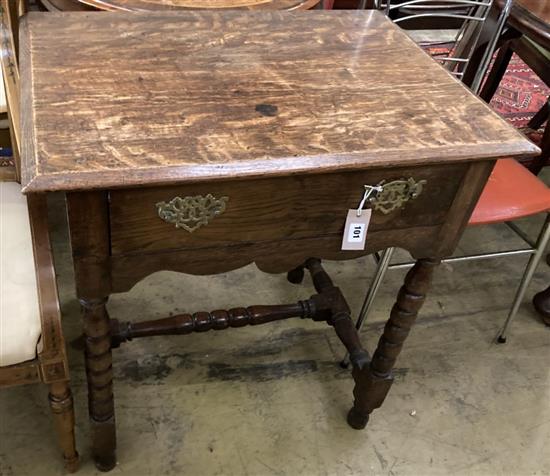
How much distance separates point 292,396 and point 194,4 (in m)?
1.00

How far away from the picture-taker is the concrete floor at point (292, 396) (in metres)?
1.36

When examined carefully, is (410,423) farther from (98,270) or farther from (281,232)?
(98,270)

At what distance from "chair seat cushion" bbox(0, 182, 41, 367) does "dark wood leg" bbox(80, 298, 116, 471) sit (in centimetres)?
9

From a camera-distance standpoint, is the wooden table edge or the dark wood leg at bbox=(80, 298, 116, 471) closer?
the wooden table edge

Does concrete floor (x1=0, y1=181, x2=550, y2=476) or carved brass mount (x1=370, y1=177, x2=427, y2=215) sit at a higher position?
carved brass mount (x1=370, y1=177, x2=427, y2=215)

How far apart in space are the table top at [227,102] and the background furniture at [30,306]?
0.19 meters

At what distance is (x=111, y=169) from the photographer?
2.59 ft

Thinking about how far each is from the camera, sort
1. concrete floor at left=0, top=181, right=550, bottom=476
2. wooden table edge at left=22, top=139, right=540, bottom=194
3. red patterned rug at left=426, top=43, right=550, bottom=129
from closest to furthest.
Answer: wooden table edge at left=22, top=139, right=540, bottom=194 < concrete floor at left=0, top=181, right=550, bottom=476 < red patterned rug at left=426, top=43, right=550, bottom=129

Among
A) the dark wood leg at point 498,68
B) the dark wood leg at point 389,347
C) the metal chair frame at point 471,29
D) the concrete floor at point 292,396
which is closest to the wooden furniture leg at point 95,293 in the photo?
the concrete floor at point 292,396

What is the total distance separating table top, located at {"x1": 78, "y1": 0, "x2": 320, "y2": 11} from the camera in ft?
4.62

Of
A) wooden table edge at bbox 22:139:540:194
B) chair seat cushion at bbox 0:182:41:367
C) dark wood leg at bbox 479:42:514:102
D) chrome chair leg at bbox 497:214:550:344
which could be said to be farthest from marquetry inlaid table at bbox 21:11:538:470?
dark wood leg at bbox 479:42:514:102

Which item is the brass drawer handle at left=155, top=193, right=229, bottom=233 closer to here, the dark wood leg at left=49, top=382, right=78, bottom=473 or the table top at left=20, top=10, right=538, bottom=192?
the table top at left=20, top=10, right=538, bottom=192

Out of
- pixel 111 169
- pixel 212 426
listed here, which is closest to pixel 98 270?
pixel 111 169

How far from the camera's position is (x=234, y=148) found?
0.86 m
